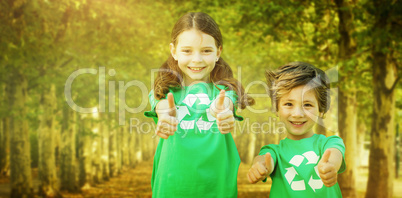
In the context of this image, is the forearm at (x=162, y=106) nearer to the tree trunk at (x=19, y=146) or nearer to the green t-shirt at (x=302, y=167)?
the green t-shirt at (x=302, y=167)

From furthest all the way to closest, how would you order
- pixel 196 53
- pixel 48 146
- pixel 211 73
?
1. pixel 48 146
2. pixel 211 73
3. pixel 196 53

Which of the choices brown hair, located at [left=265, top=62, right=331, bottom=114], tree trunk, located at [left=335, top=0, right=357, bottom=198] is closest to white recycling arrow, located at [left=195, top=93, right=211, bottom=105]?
brown hair, located at [left=265, top=62, right=331, bottom=114]

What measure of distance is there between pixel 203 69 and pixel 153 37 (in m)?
12.4

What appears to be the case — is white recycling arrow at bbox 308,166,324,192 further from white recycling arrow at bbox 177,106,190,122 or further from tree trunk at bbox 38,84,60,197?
tree trunk at bbox 38,84,60,197

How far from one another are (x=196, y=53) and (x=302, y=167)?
1.20 m

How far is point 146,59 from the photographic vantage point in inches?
619

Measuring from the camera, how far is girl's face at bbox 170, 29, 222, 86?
3.23m

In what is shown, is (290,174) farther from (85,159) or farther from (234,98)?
(85,159)

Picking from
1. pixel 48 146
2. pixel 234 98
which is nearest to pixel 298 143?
pixel 234 98

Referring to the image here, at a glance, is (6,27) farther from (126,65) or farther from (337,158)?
(337,158)

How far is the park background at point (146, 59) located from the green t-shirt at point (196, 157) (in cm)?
472

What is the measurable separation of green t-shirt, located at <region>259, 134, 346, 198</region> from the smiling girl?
13.1 inches

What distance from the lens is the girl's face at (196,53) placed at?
127 inches

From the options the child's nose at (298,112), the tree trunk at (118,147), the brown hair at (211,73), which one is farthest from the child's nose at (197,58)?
the tree trunk at (118,147)
